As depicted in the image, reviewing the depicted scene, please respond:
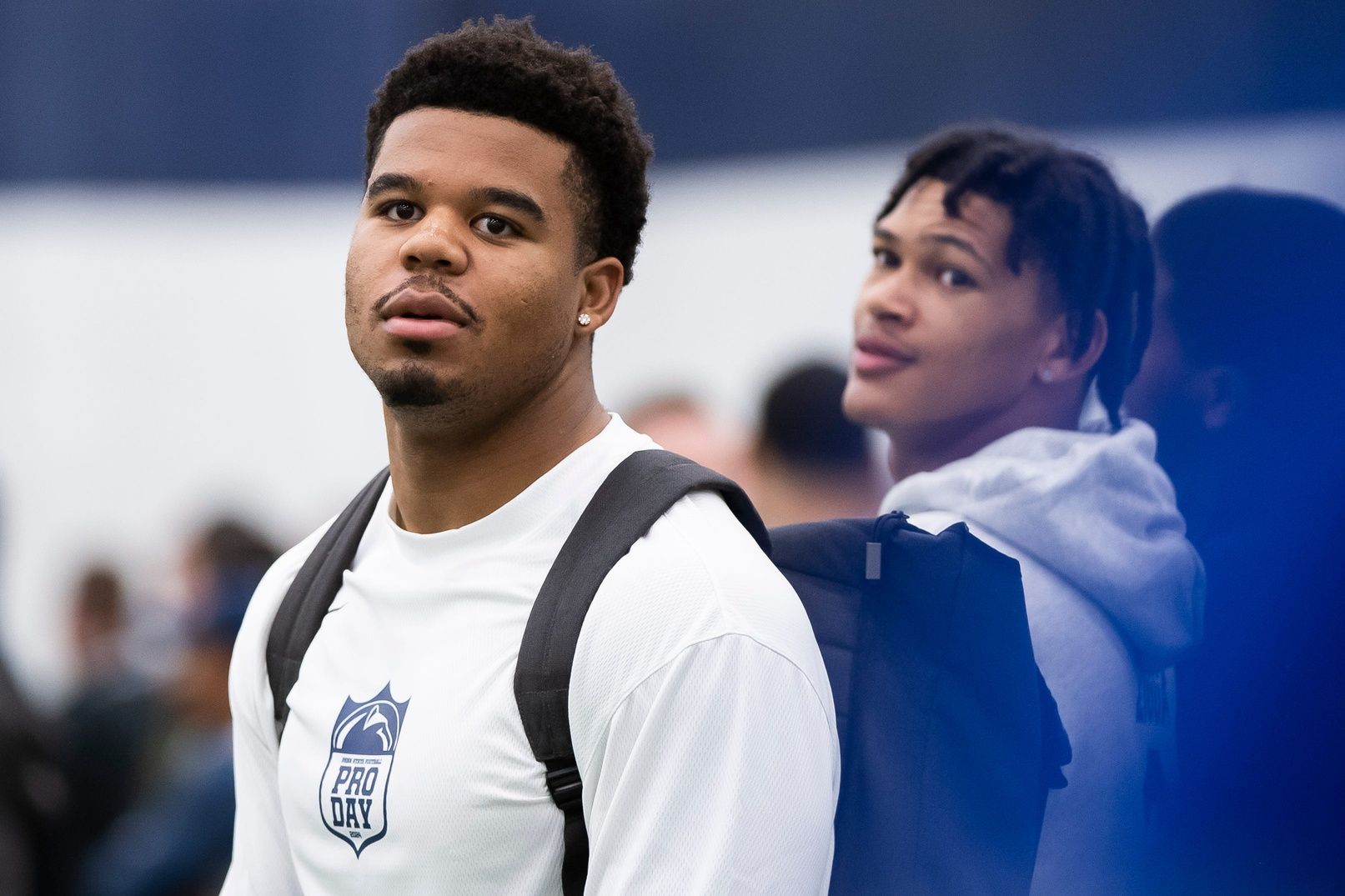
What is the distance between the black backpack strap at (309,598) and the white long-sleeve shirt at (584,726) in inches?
3.3

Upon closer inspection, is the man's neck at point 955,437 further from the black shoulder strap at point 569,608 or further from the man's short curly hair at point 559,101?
the man's short curly hair at point 559,101

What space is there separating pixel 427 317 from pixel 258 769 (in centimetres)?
76

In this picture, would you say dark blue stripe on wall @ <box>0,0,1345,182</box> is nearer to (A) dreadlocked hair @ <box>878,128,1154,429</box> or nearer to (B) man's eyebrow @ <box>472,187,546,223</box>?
(A) dreadlocked hair @ <box>878,128,1154,429</box>

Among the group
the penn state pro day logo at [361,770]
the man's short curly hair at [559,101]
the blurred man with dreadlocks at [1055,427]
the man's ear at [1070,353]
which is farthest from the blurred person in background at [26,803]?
the man's ear at [1070,353]

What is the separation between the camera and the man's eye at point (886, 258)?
2309mm

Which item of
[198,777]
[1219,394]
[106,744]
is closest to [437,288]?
[1219,394]

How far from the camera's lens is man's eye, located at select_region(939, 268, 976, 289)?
2.20 meters

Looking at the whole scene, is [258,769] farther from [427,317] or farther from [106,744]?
[106,744]

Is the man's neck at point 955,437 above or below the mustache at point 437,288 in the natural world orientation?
below

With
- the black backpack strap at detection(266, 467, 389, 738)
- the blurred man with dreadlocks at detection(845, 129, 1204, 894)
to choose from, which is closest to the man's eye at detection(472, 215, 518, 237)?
the black backpack strap at detection(266, 467, 389, 738)

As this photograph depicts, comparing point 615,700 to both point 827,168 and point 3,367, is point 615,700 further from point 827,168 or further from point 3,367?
point 3,367

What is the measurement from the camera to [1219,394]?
1960mm

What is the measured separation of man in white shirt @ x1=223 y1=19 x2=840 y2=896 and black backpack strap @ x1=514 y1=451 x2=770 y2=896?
0.02 m

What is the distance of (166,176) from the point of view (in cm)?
758
